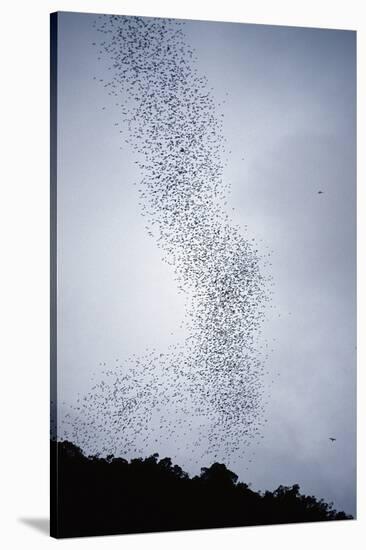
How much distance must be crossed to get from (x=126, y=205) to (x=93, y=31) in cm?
94

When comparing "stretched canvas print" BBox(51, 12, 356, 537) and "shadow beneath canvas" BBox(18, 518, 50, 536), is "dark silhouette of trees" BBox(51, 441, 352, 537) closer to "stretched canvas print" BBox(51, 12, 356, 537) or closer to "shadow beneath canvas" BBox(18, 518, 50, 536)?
"stretched canvas print" BBox(51, 12, 356, 537)

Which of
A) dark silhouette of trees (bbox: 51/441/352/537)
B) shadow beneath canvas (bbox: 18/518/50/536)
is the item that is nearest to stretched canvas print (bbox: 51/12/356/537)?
dark silhouette of trees (bbox: 51/441/352/537)

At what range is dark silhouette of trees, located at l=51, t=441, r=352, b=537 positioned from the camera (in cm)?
728

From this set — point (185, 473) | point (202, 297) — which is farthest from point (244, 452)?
point (202, 297)

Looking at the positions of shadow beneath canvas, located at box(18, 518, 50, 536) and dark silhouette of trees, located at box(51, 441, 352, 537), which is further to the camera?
shadow beneath canvas, located at box(18, 518, 50, 536)

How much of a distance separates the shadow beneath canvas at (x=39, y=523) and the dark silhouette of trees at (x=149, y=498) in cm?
23

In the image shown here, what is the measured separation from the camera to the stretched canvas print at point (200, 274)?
7.30 m

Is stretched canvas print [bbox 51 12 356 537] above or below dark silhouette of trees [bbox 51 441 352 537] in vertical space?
above

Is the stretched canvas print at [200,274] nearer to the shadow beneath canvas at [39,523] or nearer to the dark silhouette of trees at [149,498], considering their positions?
the dark silhouette of trees at [149,498]

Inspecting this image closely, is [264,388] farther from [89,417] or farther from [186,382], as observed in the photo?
[89,417]

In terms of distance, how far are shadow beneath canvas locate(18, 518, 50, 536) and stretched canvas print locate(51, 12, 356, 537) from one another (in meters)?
0.29

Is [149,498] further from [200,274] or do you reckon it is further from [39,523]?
[200,274]

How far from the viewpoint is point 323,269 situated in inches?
309

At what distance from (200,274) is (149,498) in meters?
1.24
